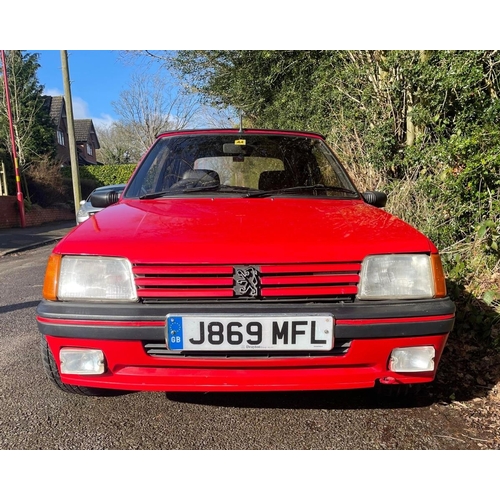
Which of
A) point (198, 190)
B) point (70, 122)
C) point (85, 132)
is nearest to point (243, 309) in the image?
point (198, 190)

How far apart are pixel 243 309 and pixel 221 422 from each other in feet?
2.49

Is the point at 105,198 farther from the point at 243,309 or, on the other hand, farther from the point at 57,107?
the point at 57,107

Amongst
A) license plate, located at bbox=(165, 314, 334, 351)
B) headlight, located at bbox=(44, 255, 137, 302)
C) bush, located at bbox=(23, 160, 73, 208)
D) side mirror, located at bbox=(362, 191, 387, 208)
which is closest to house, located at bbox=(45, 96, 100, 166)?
bush, located at bbox=(23, 160, 73, 208)

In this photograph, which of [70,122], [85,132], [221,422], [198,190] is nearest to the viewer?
[221,422]

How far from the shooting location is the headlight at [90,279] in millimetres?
1724

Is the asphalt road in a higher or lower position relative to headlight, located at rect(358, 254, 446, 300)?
lower

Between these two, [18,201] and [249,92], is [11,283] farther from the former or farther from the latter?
[18,201]

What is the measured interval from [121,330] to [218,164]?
1683mm

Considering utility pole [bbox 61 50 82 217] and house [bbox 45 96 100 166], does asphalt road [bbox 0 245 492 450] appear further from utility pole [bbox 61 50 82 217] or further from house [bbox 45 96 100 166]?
house [bbox 45 96 100 166]

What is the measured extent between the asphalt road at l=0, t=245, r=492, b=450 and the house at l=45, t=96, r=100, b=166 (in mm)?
32684

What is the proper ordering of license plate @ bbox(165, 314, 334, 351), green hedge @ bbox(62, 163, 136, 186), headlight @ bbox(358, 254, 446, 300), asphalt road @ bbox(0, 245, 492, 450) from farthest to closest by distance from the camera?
green hedge @ bbox(62, 163, 136, 186) → asphalt road @ bbox(0, 245, 492, 450) → headlight @ bbox(358, 254, 446, 300) → license plate @ bbox(165, 314, 334, 351)

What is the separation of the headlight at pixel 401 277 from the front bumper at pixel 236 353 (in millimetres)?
50

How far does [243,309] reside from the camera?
1.66 m

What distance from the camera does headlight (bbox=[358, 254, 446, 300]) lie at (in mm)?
1755
